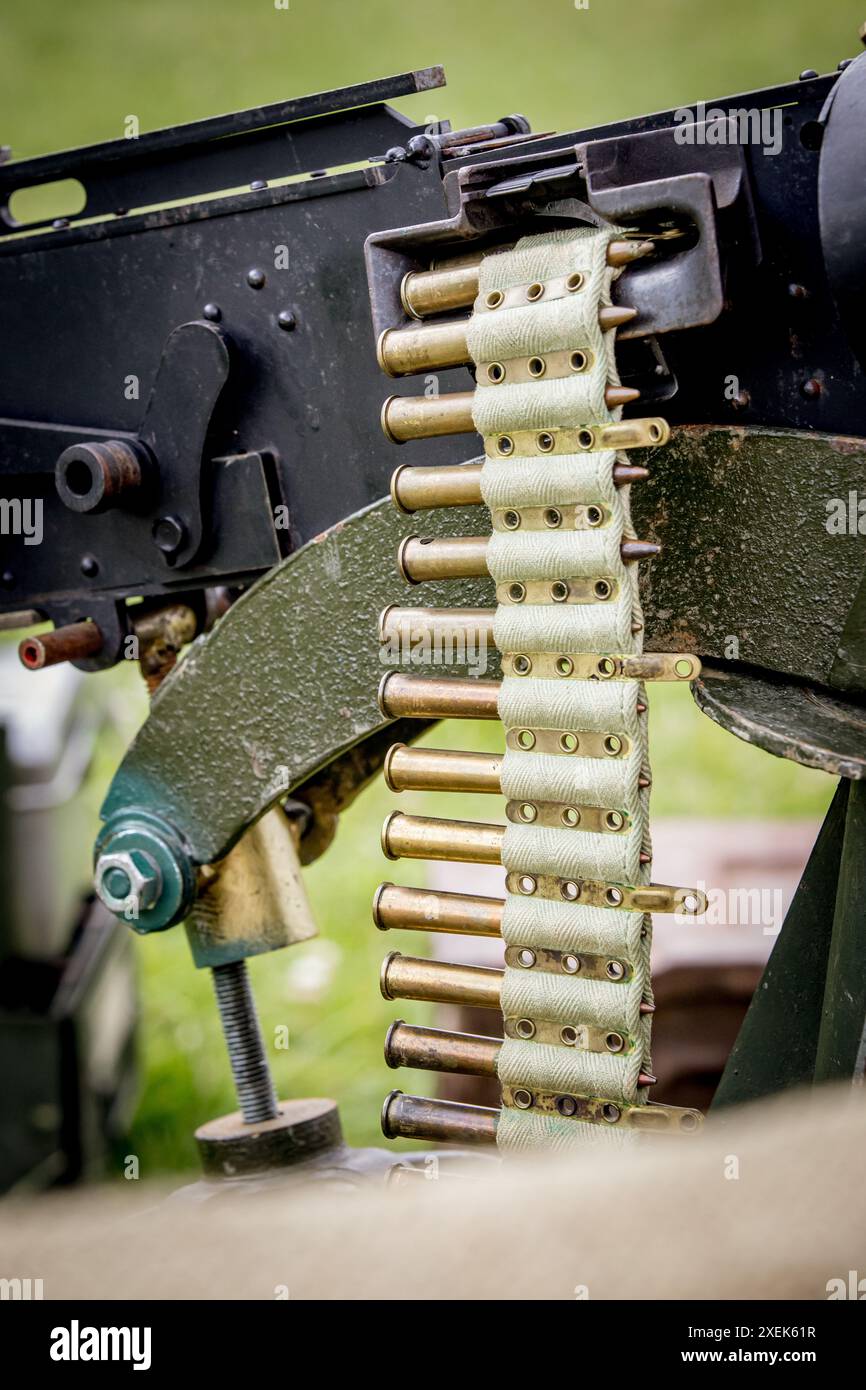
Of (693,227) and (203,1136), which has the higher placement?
(693,227)

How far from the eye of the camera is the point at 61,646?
2.08 m

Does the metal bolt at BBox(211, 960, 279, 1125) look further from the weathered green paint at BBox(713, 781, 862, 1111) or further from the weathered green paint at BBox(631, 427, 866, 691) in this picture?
the weathered green paint at BBox(631, 427, 866, 691)

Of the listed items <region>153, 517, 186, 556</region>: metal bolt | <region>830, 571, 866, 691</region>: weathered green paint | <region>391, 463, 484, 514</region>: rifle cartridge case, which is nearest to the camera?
<region>830, 571, 866, 691</region>: weathered green paint

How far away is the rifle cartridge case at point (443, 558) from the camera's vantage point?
5.41ft

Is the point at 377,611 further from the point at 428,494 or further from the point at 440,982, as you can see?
the point at 440,982

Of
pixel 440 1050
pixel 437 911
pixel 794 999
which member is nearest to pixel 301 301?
pixel 437 911

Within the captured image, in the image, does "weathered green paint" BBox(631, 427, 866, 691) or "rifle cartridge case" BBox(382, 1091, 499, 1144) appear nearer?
"weathered green paint" BBox(631, 427, 866, 691)

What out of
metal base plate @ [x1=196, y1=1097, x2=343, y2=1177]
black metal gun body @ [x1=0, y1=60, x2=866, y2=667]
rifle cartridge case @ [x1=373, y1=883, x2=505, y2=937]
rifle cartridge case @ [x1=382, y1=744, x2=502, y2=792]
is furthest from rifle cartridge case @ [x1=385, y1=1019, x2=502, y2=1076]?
black metal gun body @ [x1=0, y1=60, x2=866, y2=667]

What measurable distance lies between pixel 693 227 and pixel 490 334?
23 cm

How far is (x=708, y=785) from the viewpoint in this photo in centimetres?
595

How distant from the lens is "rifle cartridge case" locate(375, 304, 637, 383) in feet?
5.24

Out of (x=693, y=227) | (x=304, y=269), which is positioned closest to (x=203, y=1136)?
(x=304, y=269)
